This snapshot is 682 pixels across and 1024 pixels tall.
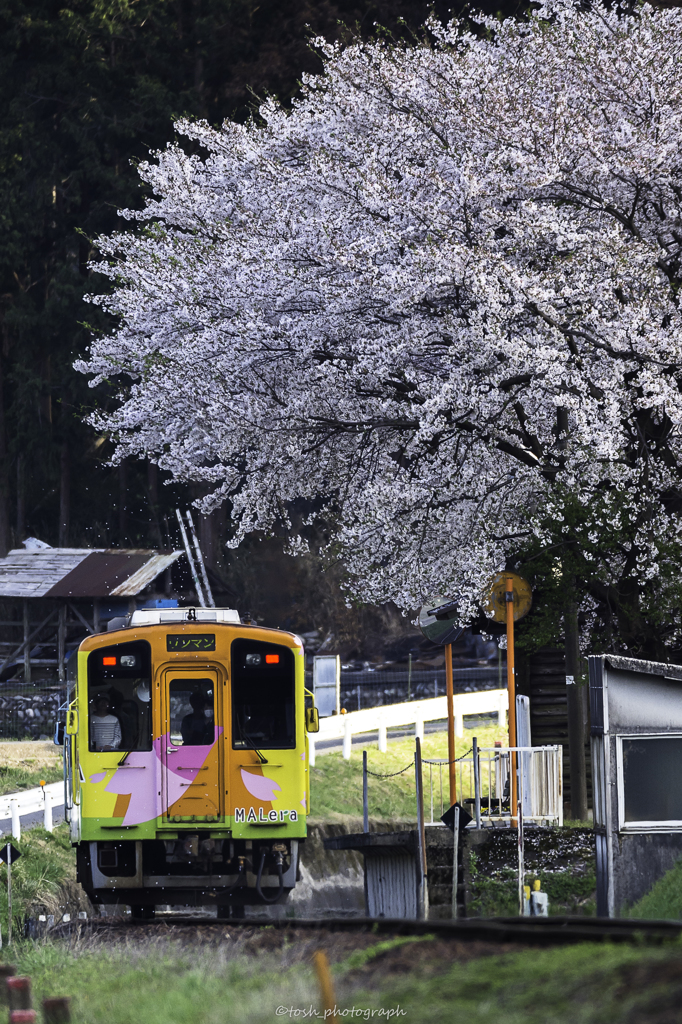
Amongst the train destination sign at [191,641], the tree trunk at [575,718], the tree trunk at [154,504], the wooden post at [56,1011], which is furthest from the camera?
the tree trunk at [154,504]

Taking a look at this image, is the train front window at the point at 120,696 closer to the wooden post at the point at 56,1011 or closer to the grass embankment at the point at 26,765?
the wooden post at the point at 56,1011

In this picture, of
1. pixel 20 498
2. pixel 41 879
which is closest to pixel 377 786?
pixel 41 879

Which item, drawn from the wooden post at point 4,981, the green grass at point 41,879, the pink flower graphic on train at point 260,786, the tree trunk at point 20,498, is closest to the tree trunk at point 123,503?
the tree trunk at point 20,498

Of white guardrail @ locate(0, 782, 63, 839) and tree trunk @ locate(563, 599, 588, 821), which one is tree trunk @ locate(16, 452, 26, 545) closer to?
white guardrail @ locate(0, 782, 63, 839)

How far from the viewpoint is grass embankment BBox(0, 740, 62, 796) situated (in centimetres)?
2377

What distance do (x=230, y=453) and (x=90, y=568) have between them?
880 inches

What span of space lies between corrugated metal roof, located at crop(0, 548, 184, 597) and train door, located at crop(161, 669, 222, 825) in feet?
86.2

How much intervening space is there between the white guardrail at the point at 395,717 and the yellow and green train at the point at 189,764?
10977mm

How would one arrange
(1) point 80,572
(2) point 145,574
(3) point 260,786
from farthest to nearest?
(1) point 80,572 → (2) point 145,574 → (3) point 260,786

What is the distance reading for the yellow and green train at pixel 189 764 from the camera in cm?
1352

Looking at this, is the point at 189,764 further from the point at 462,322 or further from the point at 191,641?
the point at 462,322

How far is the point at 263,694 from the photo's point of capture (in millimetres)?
13844

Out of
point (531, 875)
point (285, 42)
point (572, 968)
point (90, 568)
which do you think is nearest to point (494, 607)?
point (531, 875)

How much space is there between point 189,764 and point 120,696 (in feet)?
3.31
